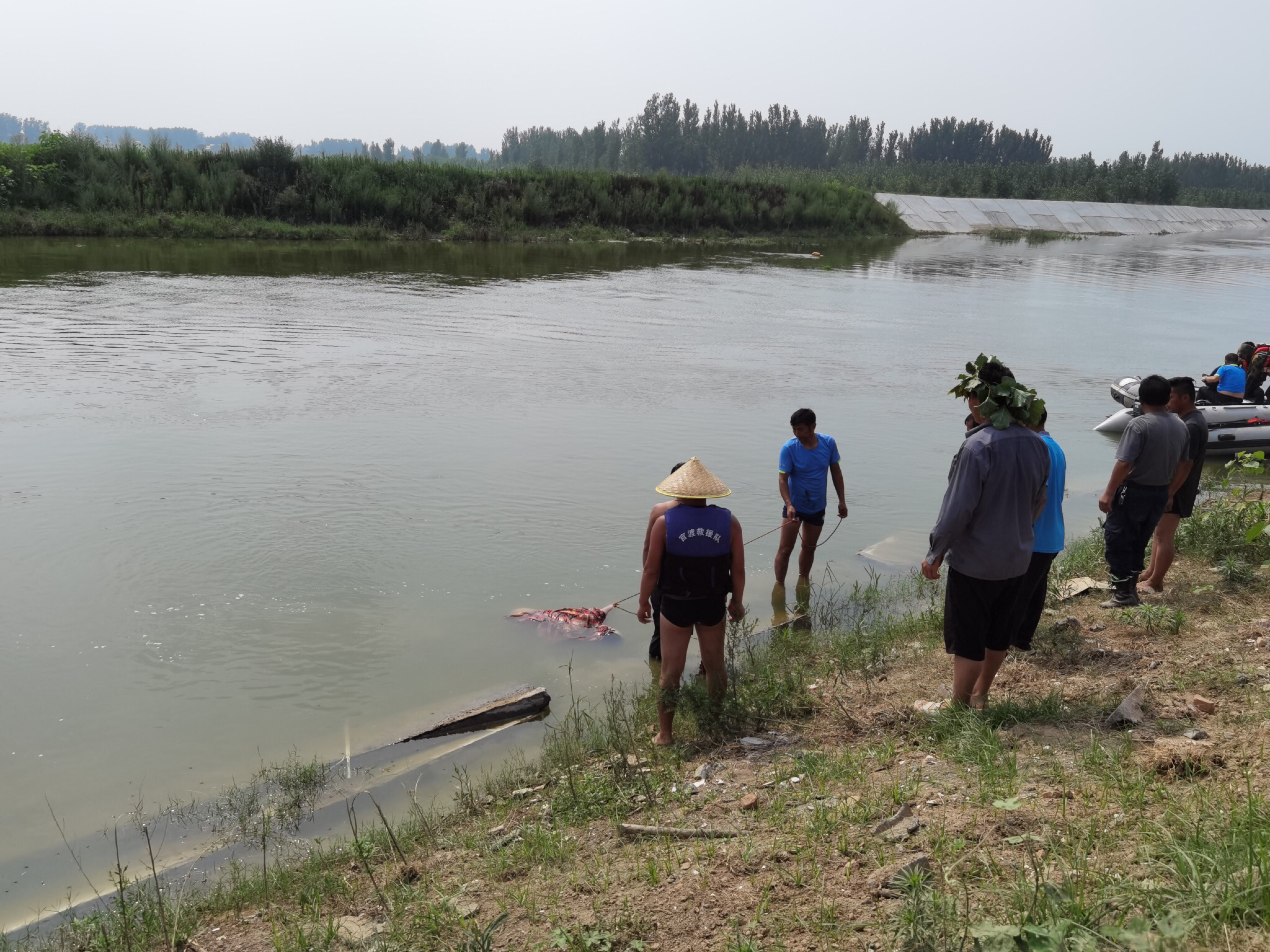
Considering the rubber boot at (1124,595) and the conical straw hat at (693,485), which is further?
the rubber boot at (1124,595)

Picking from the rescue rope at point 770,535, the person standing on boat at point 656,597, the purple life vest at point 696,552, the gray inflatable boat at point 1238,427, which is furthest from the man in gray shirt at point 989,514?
the gray inflatable boat at point 1238,427

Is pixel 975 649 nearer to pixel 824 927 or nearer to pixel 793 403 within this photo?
pixel 824 927

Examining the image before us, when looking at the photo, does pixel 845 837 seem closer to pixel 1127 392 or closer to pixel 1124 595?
pixel 1124 595

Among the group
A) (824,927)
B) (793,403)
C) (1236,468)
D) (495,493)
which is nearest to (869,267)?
(793,403)

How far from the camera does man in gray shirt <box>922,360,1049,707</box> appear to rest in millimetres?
4953

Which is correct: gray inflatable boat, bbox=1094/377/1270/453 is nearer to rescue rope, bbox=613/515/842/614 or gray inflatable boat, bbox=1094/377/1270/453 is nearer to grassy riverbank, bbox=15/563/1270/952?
rescue rope, bbox=613/515/842/614

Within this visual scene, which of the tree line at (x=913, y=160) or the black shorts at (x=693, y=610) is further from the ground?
the tree line at (x=913, y=160)

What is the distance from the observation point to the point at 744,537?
10047mm

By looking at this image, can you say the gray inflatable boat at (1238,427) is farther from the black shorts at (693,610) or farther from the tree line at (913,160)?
the tree line at (913,160)

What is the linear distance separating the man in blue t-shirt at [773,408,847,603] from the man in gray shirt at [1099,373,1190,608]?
2.07 m

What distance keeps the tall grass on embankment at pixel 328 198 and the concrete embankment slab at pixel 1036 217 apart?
1545cm

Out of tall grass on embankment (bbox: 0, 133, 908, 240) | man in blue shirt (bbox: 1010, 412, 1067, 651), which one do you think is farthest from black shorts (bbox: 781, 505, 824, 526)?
tall grass on embankment (bbox: 0, 133, 908, 240)

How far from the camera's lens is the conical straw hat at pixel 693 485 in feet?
17.5

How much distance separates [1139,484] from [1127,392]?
9.85 m
